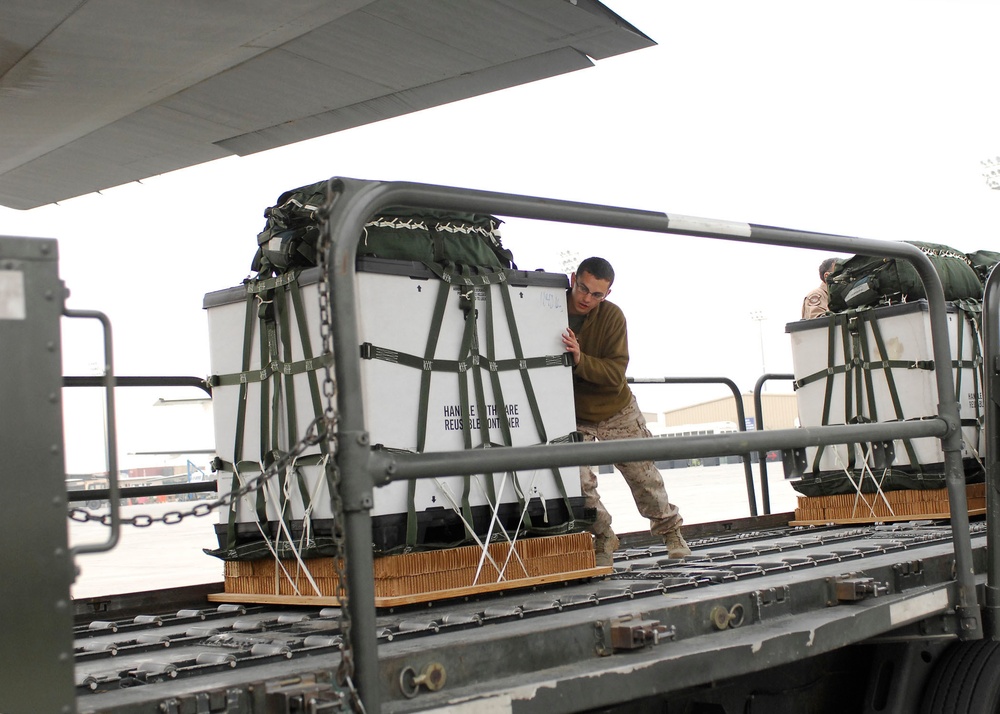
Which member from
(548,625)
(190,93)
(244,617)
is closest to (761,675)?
(548,625)

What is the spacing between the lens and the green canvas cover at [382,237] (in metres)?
3.69

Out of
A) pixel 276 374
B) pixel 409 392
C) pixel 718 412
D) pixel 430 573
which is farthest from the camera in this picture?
pixel 718 412

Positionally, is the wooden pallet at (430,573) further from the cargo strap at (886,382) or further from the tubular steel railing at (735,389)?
the tubular steel railing at (735,389)

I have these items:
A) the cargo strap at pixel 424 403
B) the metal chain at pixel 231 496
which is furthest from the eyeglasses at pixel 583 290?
the metal chain at pixel 231 496

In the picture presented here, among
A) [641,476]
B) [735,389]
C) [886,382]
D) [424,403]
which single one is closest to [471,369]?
[424,403]

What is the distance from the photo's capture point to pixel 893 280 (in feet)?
19.4

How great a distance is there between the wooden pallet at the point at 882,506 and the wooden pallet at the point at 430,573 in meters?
2.59

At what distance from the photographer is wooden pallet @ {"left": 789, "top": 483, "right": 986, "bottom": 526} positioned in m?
5.87

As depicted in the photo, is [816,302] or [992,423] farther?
[816,302]

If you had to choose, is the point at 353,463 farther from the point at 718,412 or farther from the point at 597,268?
the point at 718,412

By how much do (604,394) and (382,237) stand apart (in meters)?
1.55

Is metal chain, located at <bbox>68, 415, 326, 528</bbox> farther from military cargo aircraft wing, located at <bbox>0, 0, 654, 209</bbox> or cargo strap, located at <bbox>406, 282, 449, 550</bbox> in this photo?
military cargo aircraft wing, located at <bbox>0, 0, 654, 209</bbox>

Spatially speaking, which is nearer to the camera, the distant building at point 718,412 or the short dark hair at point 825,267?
the short dark hair at point 825,267

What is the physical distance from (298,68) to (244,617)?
14.5 feet
